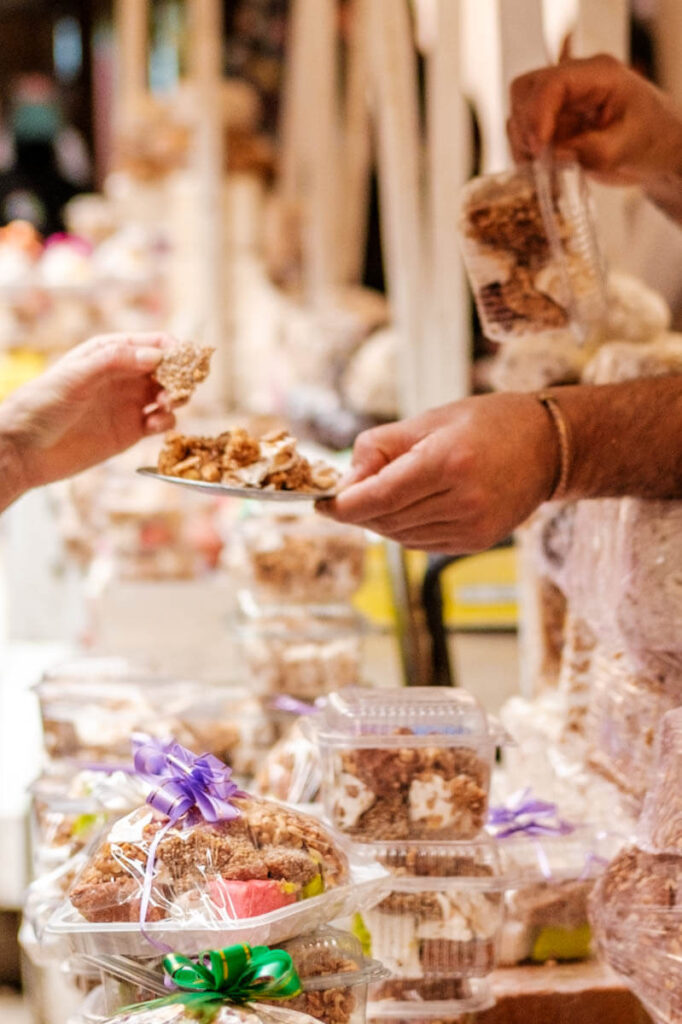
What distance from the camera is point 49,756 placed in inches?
53.4

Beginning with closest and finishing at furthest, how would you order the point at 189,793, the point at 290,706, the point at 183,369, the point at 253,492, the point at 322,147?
the point at 189,793 < the point at 253,492 < the point at 183,369 < the point at 290,706 < the point at 322,147

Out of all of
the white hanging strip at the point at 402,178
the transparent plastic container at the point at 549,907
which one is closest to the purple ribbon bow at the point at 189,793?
the transparent plastic container at the point at 549,907

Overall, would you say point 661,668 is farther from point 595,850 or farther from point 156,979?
point 156,979

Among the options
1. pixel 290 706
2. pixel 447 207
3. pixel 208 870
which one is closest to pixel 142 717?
pixel 290 706

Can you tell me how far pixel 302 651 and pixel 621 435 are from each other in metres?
0.65

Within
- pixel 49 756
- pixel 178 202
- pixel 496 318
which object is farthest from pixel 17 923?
pixel 178 202

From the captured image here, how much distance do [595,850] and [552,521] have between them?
403 millimetres

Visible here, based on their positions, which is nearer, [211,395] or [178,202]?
[211,395]

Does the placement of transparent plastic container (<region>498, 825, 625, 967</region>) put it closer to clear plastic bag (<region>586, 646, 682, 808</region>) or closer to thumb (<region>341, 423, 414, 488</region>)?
clear plastic bag (<region>586, 646, 682, 808</region>)

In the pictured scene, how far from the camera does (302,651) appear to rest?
5.00 ft

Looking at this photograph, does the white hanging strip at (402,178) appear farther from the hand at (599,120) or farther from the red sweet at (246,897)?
the red sweet at (246,897)

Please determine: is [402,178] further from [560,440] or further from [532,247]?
[560,440]

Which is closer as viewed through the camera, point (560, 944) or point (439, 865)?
point (439, 865)

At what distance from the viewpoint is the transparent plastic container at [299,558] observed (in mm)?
1555
